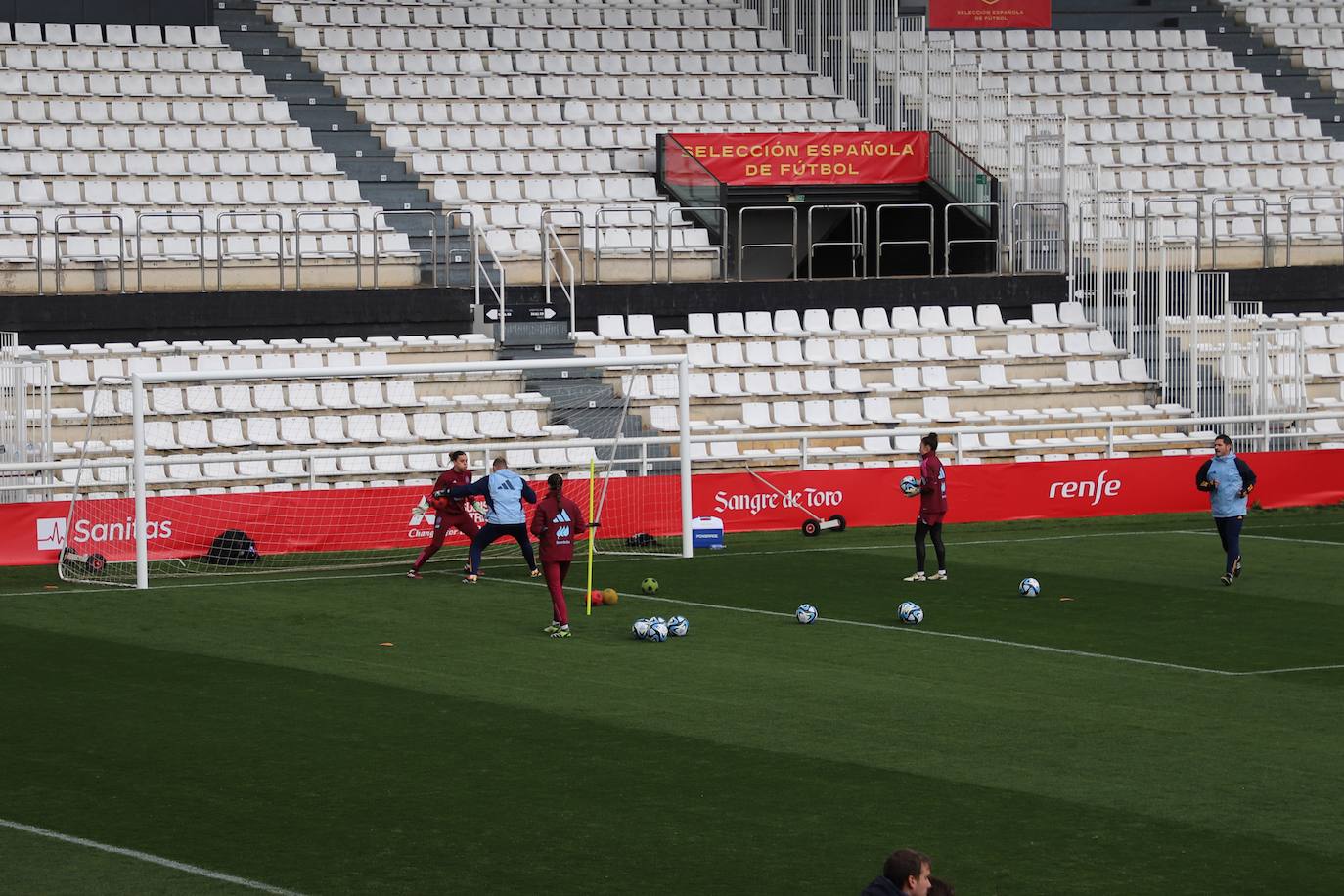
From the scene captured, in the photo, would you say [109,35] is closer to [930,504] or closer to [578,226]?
[578,226]

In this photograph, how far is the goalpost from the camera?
22125mm

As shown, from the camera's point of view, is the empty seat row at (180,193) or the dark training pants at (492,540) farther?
the empty seat row at (180,193)

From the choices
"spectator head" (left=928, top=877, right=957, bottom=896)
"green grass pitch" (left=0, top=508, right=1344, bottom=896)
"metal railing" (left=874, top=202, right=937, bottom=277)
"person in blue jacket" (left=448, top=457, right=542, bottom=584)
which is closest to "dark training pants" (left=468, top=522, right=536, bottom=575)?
"person in blue jacket" (left=448, top=457, right=542, bottom=584)

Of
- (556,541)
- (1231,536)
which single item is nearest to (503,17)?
(1231,536)

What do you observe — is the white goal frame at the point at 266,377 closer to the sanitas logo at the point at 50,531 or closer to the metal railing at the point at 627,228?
the sanitas logo at the point at 50,531

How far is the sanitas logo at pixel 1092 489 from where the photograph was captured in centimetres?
2597

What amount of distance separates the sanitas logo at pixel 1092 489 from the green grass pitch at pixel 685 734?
448 cm

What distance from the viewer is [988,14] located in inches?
1396

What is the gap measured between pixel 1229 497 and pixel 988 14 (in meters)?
17.2

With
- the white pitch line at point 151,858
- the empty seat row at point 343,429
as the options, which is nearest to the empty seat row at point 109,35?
the empty seat row at point 343,429

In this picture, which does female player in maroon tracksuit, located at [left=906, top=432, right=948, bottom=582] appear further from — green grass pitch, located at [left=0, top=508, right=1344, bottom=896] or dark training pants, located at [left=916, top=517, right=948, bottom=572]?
green grass pitch, located at [left=0, top=508, right=1344, bottom=896]

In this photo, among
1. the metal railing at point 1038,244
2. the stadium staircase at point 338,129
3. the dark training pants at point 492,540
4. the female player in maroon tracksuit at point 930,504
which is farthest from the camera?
the metal railing at point 1038,244

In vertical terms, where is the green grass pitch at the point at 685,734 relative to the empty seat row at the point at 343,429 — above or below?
below

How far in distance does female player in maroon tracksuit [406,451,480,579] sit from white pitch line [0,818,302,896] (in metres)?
9.69
